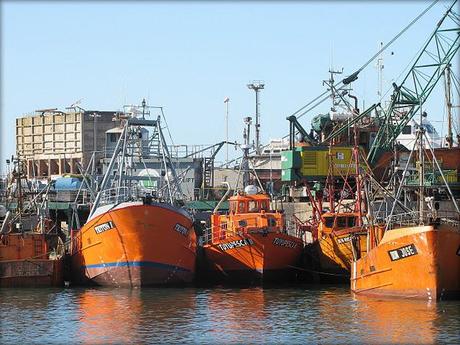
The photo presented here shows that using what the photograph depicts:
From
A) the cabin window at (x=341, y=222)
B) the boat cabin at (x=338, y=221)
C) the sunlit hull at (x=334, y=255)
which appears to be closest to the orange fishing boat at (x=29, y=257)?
the sunlit hull at (x=334, y=255)

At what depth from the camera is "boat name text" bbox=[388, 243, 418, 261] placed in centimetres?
3316

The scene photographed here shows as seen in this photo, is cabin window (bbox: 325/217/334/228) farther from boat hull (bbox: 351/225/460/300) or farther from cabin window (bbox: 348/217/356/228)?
boat hull (bbox: 351/225/460/300)

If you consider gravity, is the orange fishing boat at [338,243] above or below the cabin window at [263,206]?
below

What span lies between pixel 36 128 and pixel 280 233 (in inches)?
1896

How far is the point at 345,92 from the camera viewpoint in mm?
63000

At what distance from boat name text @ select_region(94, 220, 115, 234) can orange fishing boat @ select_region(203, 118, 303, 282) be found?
5457mm

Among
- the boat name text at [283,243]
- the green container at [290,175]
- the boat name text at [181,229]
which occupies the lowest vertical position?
the boat name text at [283,243]

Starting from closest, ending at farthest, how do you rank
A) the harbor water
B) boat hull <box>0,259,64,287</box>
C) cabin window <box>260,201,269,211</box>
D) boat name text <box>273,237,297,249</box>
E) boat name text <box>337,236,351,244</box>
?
1. the harbor water
2. boat hull <box>0,259,64,287</box>
3. boat name text <box>337,236,351,244</box>
4. boat name text <box>273,237,297,249</box>
5. cabin window <box>260,201,269,211</box>

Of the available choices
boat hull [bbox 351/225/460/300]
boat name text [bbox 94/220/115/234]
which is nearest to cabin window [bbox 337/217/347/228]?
boat hull [bbox 351/225/460/300]

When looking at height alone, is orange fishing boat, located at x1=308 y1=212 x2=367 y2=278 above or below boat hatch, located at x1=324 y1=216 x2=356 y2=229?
below

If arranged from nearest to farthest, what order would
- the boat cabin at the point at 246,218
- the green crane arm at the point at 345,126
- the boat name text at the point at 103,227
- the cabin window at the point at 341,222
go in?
1. the boat name text at the point at 103,227
2. the cabin window at the point at 341,222
3. the boat cabin at the point at 246,218
4. the green crane arm at the point at 345,126

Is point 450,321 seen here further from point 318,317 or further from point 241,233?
point 241,233

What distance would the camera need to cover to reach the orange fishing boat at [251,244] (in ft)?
137

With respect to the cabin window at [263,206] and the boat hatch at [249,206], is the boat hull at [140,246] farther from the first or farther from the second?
the cabin window at [263,206]
